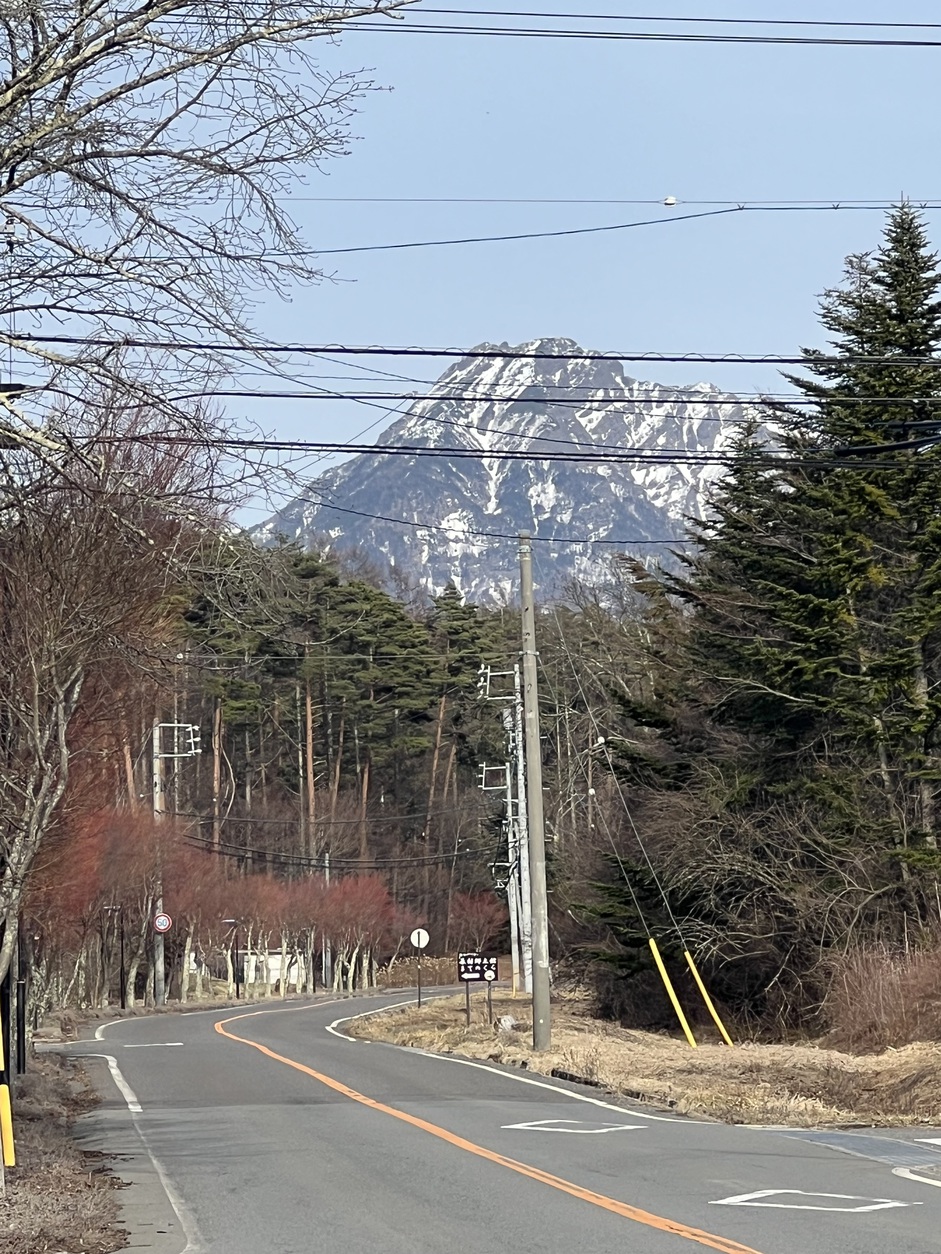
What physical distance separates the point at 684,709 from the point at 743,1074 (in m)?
17.6

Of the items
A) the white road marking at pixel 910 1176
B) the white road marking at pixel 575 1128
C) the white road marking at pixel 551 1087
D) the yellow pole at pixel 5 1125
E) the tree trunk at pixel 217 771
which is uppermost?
the tree trunk at pixel 217 771

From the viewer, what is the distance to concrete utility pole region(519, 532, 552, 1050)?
2517 centimetres

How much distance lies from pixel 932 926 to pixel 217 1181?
19.2 m

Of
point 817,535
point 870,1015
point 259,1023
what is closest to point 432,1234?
point 870,1015

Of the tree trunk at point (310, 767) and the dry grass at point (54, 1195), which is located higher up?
the tree trunk at point (310, 767)

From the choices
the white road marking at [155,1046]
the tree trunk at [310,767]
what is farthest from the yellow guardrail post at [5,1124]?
Result: the tree trunk at [310,767]

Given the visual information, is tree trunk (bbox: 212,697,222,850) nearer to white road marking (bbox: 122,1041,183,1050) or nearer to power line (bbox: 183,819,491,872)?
power line (bbox: 183,819,491,872)

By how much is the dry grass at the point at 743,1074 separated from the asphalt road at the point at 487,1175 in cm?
94

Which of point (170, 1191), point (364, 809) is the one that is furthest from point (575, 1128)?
point (364, 809)

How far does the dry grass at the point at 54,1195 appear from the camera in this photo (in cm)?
928

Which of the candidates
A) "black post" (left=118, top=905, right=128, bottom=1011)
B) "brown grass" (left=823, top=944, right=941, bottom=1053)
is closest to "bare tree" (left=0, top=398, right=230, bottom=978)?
"brown grass" (left=823, top=944, right=941, bottom=1053)

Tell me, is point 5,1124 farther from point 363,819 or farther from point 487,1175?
point 363,819

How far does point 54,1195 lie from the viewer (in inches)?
421

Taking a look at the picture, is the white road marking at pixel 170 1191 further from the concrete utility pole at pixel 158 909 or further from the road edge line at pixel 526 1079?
the concrete utility pole at pixel 158 909
